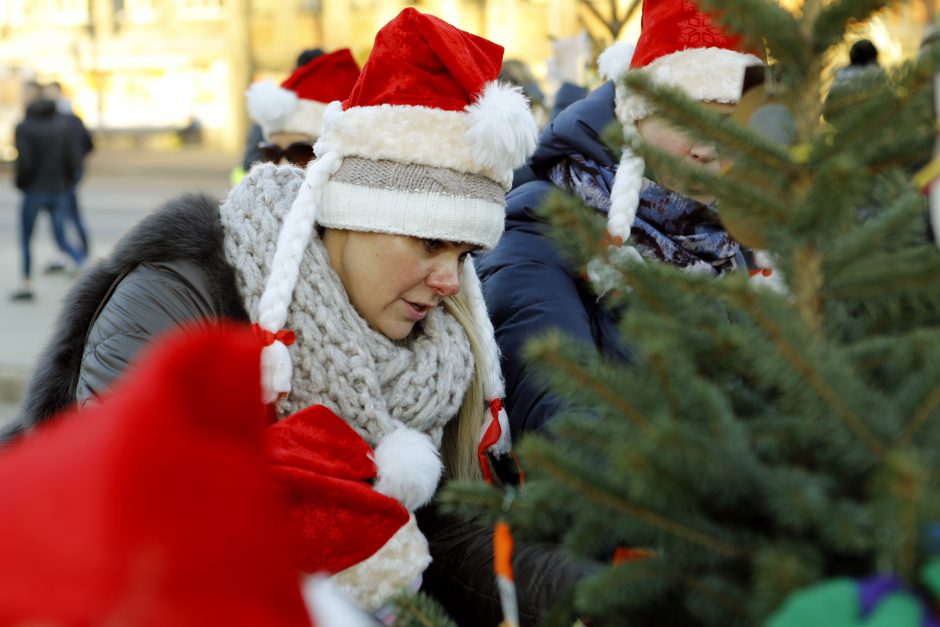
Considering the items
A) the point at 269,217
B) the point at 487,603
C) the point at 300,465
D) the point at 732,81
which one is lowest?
the point at 487,603

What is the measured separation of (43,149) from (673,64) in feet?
30.5

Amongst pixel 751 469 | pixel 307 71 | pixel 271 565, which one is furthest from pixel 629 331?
pixel 307 71

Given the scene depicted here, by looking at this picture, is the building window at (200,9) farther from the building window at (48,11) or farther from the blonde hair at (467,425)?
the blonde hair at (467,425)

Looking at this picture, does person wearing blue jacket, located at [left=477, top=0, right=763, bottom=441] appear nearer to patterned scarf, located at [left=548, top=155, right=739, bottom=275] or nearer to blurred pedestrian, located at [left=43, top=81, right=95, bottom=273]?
patterned scarf, located at [left=548, top=155, right=739, bottom=275]

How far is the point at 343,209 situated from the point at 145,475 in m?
1.75

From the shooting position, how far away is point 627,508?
1.18 meters

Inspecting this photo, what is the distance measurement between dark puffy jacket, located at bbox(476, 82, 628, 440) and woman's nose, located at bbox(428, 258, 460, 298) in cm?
22

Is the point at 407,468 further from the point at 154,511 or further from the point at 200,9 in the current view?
the point at 200,9

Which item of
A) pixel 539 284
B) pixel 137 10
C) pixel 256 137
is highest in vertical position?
pixel 539 284

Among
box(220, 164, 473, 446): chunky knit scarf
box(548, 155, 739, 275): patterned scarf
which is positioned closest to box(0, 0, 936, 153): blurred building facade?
box(548, 155, 739, 275): patterned scarf

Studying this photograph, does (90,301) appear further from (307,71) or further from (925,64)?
(307,71)

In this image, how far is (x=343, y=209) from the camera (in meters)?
2.51

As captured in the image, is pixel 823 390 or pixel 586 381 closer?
pixel 823 390

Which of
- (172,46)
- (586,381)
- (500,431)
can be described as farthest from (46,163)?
(172,46)
